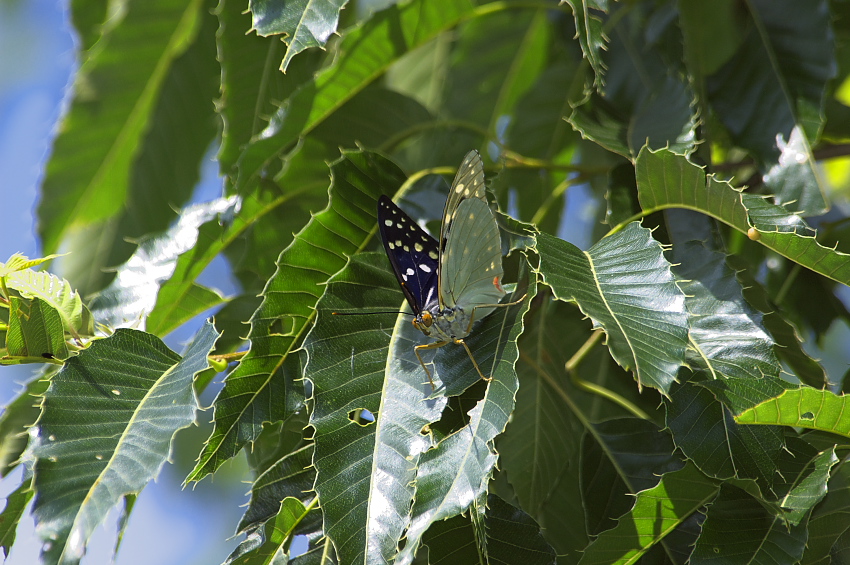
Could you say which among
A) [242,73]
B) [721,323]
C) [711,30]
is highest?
[242,73]

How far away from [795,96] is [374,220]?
2.75ft

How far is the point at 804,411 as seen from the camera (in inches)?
32.0

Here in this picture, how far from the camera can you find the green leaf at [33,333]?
2.83 feet

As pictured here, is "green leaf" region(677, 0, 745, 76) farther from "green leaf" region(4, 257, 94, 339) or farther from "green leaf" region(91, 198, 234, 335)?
"green leaf" region(4, 257, 94, 339)

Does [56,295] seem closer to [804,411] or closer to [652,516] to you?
[652,516]

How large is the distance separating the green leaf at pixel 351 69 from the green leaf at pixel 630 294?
0.60 m

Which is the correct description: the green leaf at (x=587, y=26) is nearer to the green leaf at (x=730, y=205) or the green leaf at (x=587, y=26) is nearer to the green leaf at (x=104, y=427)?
the green leaf at (x=730, y=205)

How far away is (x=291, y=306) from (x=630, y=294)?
48cm

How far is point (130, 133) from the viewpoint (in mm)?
1771

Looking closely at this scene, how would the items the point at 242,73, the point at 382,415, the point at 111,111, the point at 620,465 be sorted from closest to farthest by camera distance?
the point at 382,415 < the point at 620,465 < the point at 242,73 < the point at 111,111

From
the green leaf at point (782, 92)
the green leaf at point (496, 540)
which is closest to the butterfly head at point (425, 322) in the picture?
the green leaf at point (496, 540)

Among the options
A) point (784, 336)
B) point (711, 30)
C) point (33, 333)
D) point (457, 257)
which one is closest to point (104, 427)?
point (33, 333)

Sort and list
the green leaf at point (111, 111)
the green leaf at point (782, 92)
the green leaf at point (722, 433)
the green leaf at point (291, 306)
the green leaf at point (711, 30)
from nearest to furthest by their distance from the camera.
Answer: the green leaf at point (722, 433), the green leaf at point (291, 306), the green leaf at point (782, 92), the green leaf at point (711, 30), the green leaf at point (111, 111)

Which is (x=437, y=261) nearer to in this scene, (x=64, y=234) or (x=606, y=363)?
(x=606, y=363)
